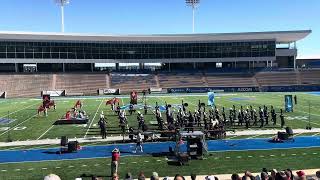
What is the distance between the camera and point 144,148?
24.0m

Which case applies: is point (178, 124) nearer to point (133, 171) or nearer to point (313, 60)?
point (133, 171)

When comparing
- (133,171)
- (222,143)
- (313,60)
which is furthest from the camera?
(313,60)

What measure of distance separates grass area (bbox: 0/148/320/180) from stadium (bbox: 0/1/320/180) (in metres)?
0.04

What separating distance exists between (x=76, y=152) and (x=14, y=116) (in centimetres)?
2068

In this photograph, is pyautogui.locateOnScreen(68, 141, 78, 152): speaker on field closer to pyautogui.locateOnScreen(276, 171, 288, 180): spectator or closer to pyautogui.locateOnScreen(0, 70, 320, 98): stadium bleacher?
pyautogui.locateOnScreen(276, 171, 288, 180): spectator

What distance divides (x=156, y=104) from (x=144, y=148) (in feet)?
54.3

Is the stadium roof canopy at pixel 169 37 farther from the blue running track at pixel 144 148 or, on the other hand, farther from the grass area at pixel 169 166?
the grass area at pixel 169 166

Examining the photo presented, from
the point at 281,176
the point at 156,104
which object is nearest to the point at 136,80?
the point at 156,104

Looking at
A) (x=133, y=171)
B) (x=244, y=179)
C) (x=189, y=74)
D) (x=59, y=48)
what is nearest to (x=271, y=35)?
(x=189, y=74)

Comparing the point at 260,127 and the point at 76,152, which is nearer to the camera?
the point at 76,152

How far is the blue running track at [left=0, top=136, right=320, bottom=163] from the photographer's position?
2208 centimetres

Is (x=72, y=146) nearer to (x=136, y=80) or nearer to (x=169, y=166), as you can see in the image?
(x=169, y=166)

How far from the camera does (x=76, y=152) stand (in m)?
23.2

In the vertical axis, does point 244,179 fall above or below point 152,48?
below
